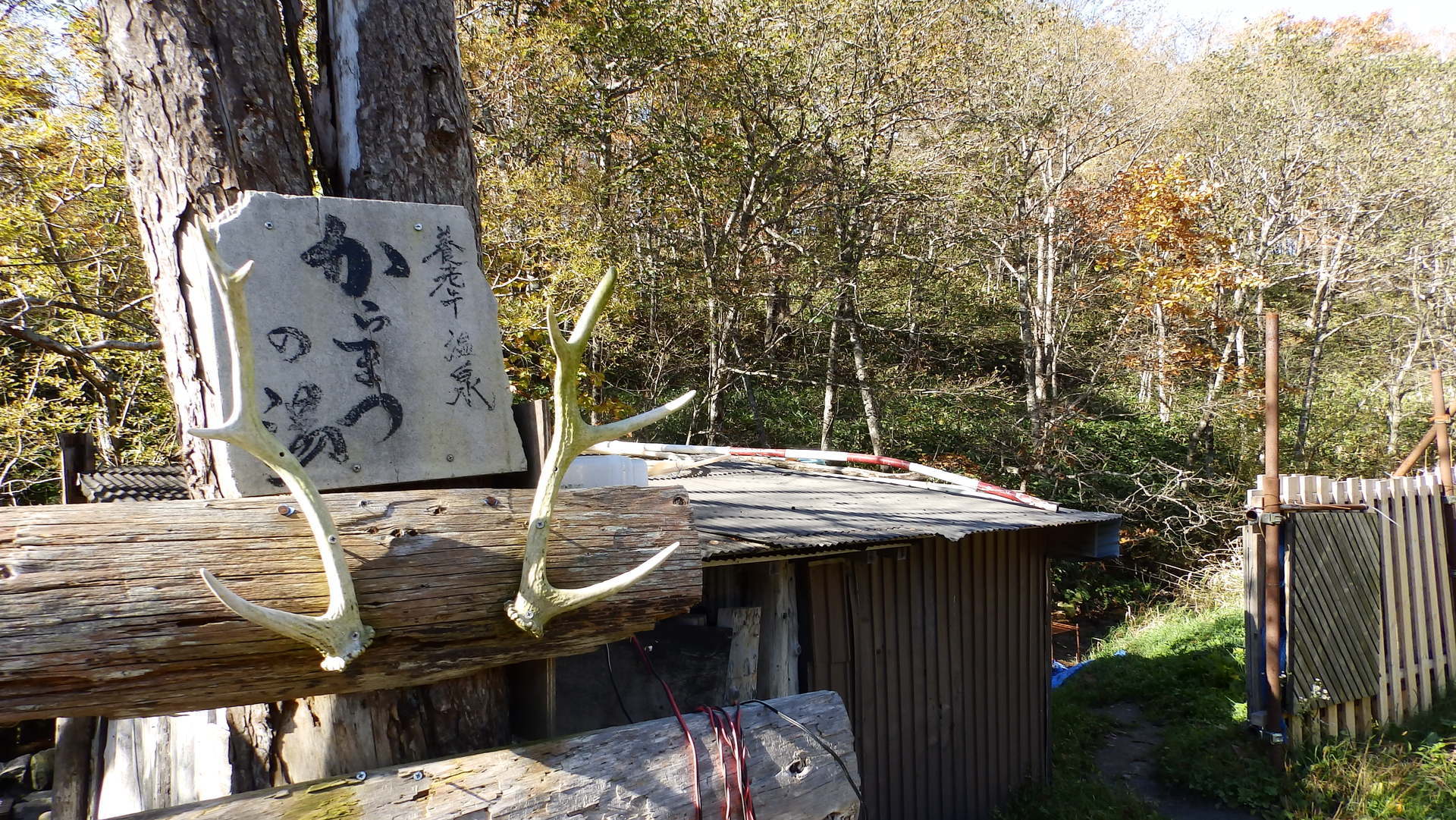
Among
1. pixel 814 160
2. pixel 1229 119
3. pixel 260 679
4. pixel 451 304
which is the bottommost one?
pixel 260 679

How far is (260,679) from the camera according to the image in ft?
6.88

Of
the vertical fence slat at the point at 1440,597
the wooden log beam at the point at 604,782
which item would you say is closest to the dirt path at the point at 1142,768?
the vertical fence slat at the point at 1440,597

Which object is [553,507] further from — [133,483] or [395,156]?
[133,483]

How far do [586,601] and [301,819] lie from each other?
86 centimetres

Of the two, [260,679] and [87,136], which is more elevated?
[87,136]

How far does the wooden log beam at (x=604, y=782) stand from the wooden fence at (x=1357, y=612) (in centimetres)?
555

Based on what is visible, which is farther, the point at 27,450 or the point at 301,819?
the point at 27,450

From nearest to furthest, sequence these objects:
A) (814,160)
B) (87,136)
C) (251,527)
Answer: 1. (251,527)
2. (87,136)
3. (814,160)

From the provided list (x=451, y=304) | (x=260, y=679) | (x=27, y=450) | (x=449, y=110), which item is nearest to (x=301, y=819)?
(x=260, y=679)

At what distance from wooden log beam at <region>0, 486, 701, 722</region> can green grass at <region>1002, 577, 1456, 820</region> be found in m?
5.53

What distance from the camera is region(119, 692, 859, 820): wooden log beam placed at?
7.33ft

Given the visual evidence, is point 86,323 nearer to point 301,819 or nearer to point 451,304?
point 451,304

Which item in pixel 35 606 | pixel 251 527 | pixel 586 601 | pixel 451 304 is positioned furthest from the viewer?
pixel 451 304

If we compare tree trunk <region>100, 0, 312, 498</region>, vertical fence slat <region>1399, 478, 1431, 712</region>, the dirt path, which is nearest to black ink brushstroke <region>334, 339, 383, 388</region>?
tree trunk <region>100, 0, 312, 498</region>
